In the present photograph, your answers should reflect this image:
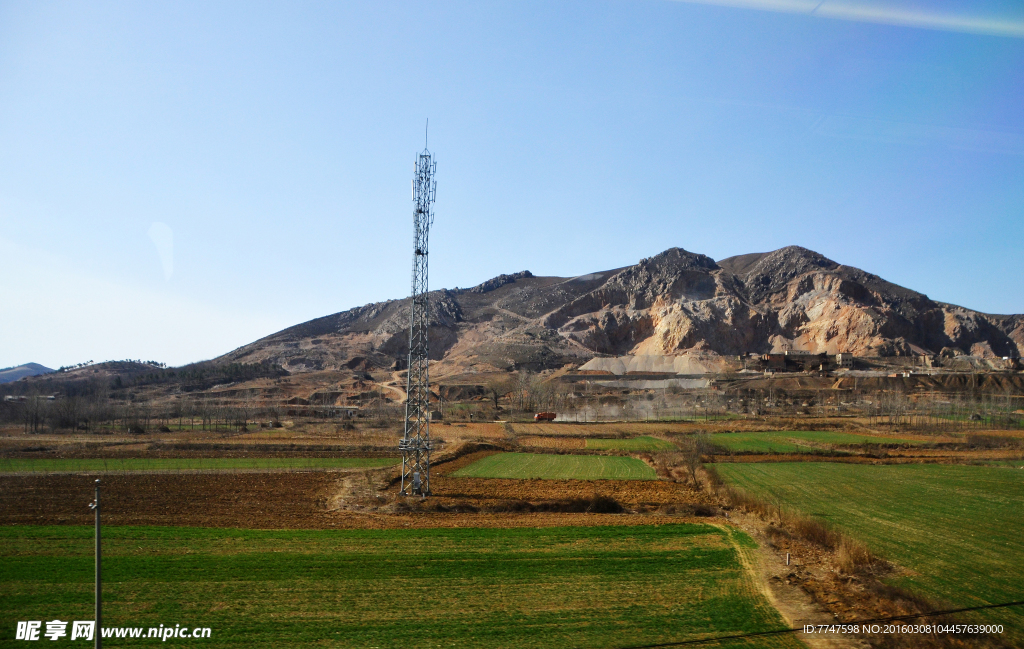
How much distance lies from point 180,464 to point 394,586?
30.5 meters

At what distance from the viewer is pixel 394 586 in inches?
607

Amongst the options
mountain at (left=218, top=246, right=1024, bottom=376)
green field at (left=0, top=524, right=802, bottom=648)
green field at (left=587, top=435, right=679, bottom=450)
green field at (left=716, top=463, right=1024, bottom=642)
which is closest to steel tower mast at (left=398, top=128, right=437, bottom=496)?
green field at (left=0, top=524, right=802, bottom=648)

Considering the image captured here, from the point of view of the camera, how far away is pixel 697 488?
107 feet

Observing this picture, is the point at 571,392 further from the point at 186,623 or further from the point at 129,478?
the point at 186,623

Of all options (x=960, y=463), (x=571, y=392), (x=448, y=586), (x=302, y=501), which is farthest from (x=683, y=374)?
(x=448, y=586)

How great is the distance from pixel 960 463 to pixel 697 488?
22863 millimetres

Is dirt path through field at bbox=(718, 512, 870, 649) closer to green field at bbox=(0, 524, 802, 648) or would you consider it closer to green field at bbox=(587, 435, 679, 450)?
green field at bbox=(0, 524, 802, 648)

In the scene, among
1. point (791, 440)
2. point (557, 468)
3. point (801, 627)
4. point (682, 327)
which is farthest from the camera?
point (682, 327)

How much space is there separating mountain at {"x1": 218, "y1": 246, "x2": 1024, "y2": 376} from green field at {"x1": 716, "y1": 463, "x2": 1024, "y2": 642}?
93630 millimetres

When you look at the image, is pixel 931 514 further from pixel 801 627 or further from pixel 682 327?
pixel 682 327

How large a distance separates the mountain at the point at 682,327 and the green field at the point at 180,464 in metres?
85.5

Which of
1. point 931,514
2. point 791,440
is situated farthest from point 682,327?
point 931,514

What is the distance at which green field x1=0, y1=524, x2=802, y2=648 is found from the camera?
12.7 metres

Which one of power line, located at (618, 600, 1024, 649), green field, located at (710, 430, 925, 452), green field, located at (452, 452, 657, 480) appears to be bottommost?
green field, located at (710, 430, 925, 452)
